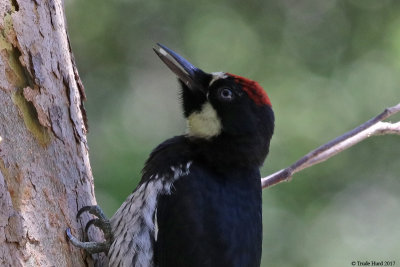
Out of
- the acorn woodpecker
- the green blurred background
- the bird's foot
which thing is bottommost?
the bird's foot

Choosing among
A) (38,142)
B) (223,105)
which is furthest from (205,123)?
(38,142)

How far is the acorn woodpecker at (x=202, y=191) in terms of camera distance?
276 cm

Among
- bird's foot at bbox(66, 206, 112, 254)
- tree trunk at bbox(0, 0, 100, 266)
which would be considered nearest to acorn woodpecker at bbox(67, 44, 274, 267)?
bird's foot at bbox(66, 206, 112, 254)

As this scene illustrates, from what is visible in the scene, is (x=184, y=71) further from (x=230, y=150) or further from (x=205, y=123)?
(x=230, y=150)

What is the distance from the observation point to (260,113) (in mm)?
3178

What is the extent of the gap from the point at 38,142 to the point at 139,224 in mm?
576

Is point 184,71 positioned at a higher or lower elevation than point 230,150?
higher

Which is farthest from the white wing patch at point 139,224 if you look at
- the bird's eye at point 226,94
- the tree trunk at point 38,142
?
the bird's eye at point 226,94

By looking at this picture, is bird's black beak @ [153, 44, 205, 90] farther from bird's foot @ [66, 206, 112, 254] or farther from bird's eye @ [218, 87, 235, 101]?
bird's foot @ [66, 206, 112, 254]

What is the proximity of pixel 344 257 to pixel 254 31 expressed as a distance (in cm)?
242

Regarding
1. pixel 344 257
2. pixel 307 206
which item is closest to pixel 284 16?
pixel 307 206

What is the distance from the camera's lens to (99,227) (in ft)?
9.20

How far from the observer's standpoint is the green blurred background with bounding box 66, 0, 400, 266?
18.6 feet

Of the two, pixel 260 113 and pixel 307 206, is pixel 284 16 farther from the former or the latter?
pixel 260 113
